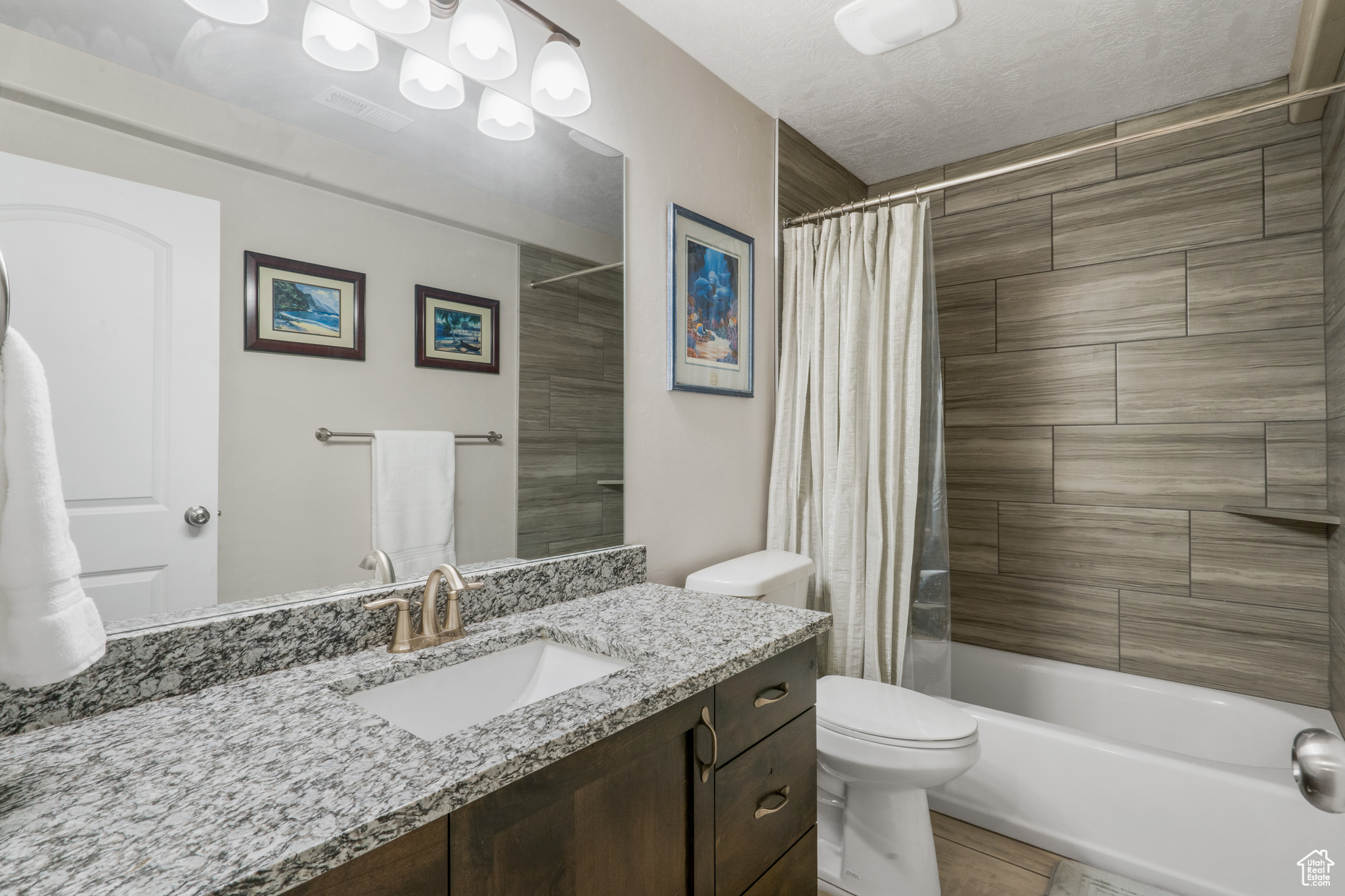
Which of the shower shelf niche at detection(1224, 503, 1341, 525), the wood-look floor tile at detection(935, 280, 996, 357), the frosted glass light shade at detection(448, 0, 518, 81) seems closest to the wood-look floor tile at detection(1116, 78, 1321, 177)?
the wood-look floor tile at detection(935, 280, 996, 357)

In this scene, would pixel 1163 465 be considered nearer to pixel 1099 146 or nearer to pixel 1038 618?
pixel 1038 618

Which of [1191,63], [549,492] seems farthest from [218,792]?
[1191,63]

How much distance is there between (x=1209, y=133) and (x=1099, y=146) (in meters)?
0.89

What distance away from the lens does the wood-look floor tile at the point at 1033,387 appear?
2.37 metres

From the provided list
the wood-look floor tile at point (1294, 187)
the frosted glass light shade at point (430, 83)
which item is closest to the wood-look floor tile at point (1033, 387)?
the wood-look floor tile at point (1294, 187)

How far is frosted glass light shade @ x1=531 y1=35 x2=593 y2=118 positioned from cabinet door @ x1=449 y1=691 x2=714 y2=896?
1309 millimetres

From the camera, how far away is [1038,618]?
2488 millimetres

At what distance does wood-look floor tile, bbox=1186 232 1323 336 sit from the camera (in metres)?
2.01

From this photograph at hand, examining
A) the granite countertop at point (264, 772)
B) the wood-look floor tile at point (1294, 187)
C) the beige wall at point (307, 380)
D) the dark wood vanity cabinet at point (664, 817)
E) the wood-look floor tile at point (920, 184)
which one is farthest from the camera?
the wood-look floor tile at point (920, 184)

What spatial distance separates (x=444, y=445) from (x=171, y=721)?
596mm

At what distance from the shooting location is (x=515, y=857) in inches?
28.8

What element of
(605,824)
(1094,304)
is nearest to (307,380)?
(605,824)

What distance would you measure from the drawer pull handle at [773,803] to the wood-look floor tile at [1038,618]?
1.77 meters

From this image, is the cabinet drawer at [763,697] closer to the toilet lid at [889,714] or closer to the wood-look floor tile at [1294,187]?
the toilet lid at [889,714]
